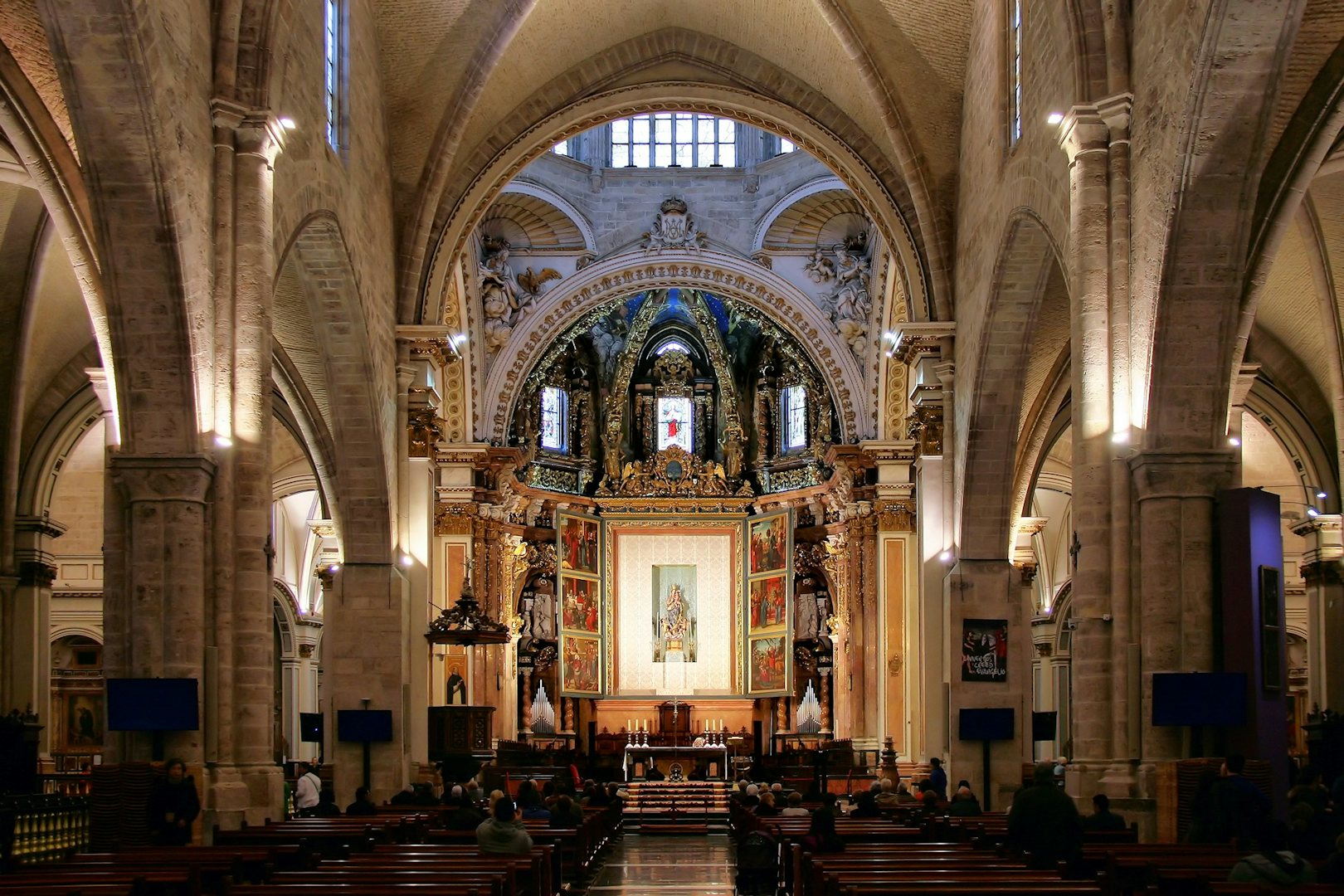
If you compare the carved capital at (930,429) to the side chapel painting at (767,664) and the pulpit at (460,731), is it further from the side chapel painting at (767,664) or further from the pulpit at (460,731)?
the side chapel painting at (767,664)

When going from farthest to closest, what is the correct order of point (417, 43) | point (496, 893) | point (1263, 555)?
point (417, 43) < point (1263, 555) < point (496, 893)

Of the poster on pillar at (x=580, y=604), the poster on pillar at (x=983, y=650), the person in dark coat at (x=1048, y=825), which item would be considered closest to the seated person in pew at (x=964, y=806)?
the poster on pillar at (x=983, y=650)

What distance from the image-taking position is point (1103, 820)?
44.9 ft

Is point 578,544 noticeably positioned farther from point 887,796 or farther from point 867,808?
point 867,808

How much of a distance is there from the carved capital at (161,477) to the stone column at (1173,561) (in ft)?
26.3

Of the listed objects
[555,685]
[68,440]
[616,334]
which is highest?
[616,334]

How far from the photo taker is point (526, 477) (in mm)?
35875

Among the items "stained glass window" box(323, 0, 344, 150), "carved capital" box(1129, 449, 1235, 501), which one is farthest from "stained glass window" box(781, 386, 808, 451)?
"carved capital" box(1129, 449, 1235, 501)

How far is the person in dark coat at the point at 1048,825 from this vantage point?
1153cm

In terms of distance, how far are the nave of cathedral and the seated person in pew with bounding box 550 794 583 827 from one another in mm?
3404

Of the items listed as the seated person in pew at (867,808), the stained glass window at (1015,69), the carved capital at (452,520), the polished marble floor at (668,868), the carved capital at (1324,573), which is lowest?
the polished marble floor at (668,868)

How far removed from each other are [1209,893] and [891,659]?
834 inches

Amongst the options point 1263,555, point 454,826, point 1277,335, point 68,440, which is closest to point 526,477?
point 68,440

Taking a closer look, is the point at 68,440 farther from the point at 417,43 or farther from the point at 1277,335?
the point at 1277,335
